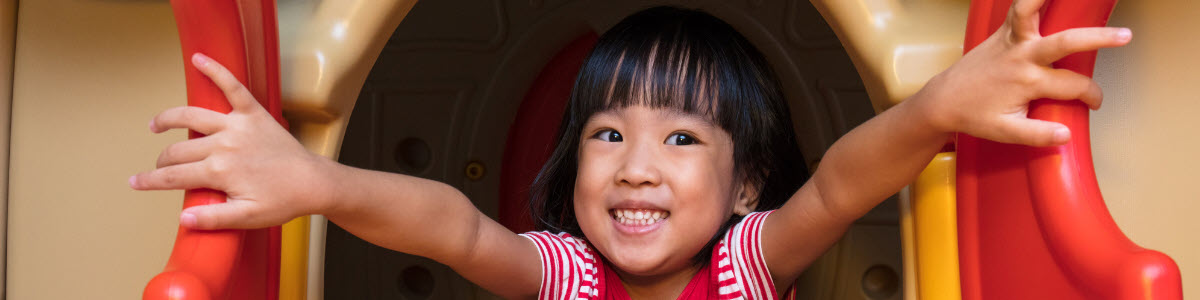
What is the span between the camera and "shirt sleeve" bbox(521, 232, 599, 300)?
91 centimetres

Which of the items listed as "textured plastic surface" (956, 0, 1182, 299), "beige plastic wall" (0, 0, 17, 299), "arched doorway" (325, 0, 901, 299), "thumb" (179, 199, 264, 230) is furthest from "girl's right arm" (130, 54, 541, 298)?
"arched doorway" (325, 0, 901, 299)

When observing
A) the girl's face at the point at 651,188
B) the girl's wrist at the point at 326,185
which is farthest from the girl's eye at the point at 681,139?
the girl's wrist at the point at 326,185

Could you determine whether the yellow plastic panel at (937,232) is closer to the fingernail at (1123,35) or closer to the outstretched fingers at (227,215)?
the fingernail at (1123,35)

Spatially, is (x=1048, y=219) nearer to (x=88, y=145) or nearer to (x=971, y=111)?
(x=971, y=111)

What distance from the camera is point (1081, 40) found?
53 centimetres

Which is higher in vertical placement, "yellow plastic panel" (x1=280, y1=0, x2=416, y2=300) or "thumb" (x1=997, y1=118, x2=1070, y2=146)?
"yellow plastic panel" (x1=280, y1=0, x2=416, y2=300)

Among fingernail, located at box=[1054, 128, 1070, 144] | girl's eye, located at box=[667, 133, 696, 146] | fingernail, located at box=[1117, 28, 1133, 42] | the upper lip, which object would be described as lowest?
the upper lip

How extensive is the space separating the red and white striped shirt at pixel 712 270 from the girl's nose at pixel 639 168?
10cm

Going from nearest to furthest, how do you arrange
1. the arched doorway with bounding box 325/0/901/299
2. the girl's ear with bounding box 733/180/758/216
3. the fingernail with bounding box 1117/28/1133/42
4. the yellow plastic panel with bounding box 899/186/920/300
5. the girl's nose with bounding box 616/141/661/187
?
the fingernail with bounding box 1117/28/1133/42 → the yellow plastic panel with bounding box 899/186/920/300 → the girl's nose with bounding box 616/141/661/187 → the girl's ear with bounding box 733/180/758/216 → the arched doorway with bounding box 325/0/901/299

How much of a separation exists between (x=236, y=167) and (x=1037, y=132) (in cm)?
49

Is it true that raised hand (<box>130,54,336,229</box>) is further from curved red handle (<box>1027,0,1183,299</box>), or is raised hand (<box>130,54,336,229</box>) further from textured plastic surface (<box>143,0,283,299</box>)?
curved red handle (<box>1027,0,1183,299</box>)

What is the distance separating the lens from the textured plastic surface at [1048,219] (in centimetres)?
53

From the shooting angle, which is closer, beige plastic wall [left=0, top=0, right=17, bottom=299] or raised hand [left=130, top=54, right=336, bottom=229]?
raised hand [left=130, top=54, right=336, bottom=229]

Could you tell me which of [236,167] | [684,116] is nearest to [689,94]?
[684,116]
